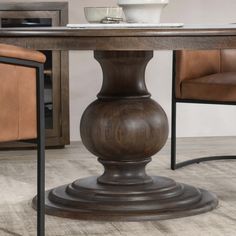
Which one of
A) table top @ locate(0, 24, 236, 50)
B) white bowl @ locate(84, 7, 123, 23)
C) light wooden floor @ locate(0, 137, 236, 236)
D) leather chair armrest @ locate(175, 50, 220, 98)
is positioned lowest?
light wooden floor @ locate(0, 137, 236, 236)

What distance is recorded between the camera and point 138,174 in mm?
2721

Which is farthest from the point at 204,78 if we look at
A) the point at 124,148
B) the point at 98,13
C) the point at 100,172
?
the point at 98,13

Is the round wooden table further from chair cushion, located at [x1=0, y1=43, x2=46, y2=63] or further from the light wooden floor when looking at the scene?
chair cushion, located at [x1=0, y1=43, x2=46, y2=63]

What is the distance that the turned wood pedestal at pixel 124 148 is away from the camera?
8.45 feet

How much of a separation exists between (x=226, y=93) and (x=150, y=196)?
745 mm

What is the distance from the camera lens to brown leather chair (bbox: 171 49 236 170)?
3.17 meters

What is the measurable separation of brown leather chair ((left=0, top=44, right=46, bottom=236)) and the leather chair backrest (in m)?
1.29

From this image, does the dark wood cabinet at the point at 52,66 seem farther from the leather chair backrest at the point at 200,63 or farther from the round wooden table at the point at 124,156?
the round wooden table at the point at 124,156

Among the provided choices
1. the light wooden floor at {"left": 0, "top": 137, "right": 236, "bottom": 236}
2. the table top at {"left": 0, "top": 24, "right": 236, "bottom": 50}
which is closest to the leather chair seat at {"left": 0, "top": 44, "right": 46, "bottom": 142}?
the table top at {"left": 0, "top": 24, "right": 236, "bottom": 50}

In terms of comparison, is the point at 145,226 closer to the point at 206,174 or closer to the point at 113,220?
the point at 113,220

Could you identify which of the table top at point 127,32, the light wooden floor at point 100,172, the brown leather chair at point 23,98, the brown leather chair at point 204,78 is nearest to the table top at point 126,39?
the table top at point 127,32

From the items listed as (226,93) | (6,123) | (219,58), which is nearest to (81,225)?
(6,123)

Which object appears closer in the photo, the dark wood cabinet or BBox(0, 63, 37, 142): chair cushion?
BBox(0, 63, 37, 142): chair cushion

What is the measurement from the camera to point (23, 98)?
2039 mm
